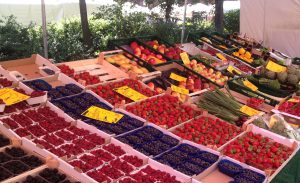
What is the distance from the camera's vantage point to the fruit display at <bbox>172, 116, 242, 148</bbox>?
3.33 meters

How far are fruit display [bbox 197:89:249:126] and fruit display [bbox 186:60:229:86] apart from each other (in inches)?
31.1

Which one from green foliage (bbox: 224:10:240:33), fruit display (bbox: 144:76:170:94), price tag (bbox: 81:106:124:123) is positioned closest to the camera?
price tag (bbox: 81:106:124:123)

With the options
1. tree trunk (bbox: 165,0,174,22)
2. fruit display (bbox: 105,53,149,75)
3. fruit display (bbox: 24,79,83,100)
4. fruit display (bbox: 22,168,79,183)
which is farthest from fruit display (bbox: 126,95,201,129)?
tree trunk (bbox: 165,0,174,22)

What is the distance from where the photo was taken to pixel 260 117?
12.9 feet

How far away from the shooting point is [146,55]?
5.35 m

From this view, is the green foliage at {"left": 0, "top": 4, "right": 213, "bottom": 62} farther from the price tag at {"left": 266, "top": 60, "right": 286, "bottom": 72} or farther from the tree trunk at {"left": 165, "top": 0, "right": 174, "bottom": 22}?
the price tag at {"left": 266, "top": 60, "right": 286, "bottom": 72}

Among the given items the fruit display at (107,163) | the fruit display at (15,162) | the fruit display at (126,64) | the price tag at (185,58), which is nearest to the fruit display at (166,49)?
the price tag at (185,58)

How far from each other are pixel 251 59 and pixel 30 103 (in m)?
4.75

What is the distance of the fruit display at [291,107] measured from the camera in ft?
14.2

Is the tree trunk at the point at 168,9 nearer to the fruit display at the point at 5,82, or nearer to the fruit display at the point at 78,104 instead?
the fruit display at the point at 78,104

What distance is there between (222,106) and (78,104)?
1789mm

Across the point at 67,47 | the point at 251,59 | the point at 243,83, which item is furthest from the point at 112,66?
the point at 67,47

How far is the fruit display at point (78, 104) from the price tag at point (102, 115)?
2.6 inches

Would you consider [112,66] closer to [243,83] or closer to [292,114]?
[243,83]
